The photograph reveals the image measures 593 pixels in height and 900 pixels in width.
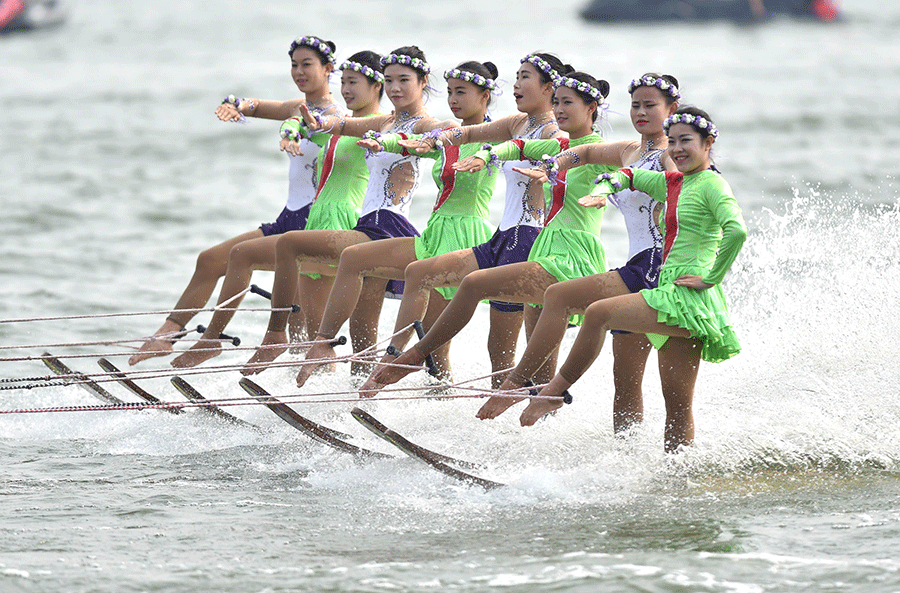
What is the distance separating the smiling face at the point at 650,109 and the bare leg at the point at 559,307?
70 cm

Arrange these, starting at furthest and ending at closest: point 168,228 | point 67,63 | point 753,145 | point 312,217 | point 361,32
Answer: point 361,32, point 67,63, point 753,145, point 168,228, point 312,217

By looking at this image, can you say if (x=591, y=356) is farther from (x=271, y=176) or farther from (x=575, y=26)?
(x=575, y=26)

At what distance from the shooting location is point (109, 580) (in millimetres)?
4977

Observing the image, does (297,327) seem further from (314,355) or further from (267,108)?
(267,108)

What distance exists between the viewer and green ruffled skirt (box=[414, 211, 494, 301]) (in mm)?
6676

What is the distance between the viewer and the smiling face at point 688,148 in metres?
5.45

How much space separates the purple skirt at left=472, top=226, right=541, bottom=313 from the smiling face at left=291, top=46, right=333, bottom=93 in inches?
70.2

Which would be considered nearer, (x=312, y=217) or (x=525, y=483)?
(x=525, y=483)

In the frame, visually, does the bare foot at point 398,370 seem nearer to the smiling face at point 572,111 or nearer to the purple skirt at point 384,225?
the purple skirt at point 384,225

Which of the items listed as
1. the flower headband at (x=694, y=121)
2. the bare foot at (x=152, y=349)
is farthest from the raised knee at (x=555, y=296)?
the bare foot at (x=152, y=349)

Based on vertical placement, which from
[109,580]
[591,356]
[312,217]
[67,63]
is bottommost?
[109,580]

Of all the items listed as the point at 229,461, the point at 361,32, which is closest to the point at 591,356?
the point at 229,461

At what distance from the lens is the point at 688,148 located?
17.9 ft

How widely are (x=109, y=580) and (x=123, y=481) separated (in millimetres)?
1392
